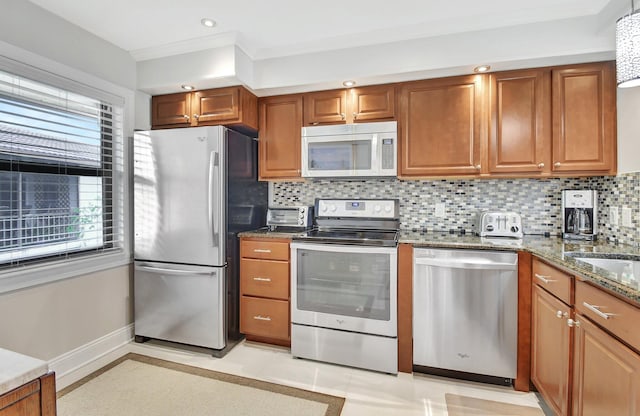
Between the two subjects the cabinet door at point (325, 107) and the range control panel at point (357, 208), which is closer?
the cabinet door at point (325, 107)

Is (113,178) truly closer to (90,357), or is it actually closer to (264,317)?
(90,357)

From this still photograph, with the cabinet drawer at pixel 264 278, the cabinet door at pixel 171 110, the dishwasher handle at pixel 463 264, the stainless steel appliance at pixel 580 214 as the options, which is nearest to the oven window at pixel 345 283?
the cabinet drawer at pixel 264 278

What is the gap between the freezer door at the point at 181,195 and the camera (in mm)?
2426

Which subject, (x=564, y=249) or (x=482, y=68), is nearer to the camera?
(x=564, y=249)

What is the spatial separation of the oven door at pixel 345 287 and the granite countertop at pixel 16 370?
1.77m

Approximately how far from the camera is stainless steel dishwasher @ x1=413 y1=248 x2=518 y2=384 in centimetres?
203

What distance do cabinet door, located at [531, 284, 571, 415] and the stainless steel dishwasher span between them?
4.7 inches

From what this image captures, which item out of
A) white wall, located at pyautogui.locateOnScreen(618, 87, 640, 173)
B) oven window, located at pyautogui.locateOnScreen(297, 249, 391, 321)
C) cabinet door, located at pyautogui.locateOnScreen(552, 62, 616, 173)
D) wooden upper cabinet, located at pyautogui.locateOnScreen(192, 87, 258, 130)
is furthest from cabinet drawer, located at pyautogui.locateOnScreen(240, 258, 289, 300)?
white wall, located at pyautogui.locateOnScreen(618, 87, 640, 173)

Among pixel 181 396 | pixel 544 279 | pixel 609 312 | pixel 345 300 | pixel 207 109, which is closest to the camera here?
pixel 609 312

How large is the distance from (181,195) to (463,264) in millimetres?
2114

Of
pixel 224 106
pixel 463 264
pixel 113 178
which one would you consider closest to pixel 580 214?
pixel 463 264

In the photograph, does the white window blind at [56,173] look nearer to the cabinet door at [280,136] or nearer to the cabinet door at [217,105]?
the cabinet door at [217,105]

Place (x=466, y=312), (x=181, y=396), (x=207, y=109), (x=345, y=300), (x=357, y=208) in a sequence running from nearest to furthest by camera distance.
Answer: (x=181, y=396), (x=466, y=312), (x=345, y=300), (x=207, y=109), (x=357, y=208)

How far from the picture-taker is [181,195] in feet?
8.16
